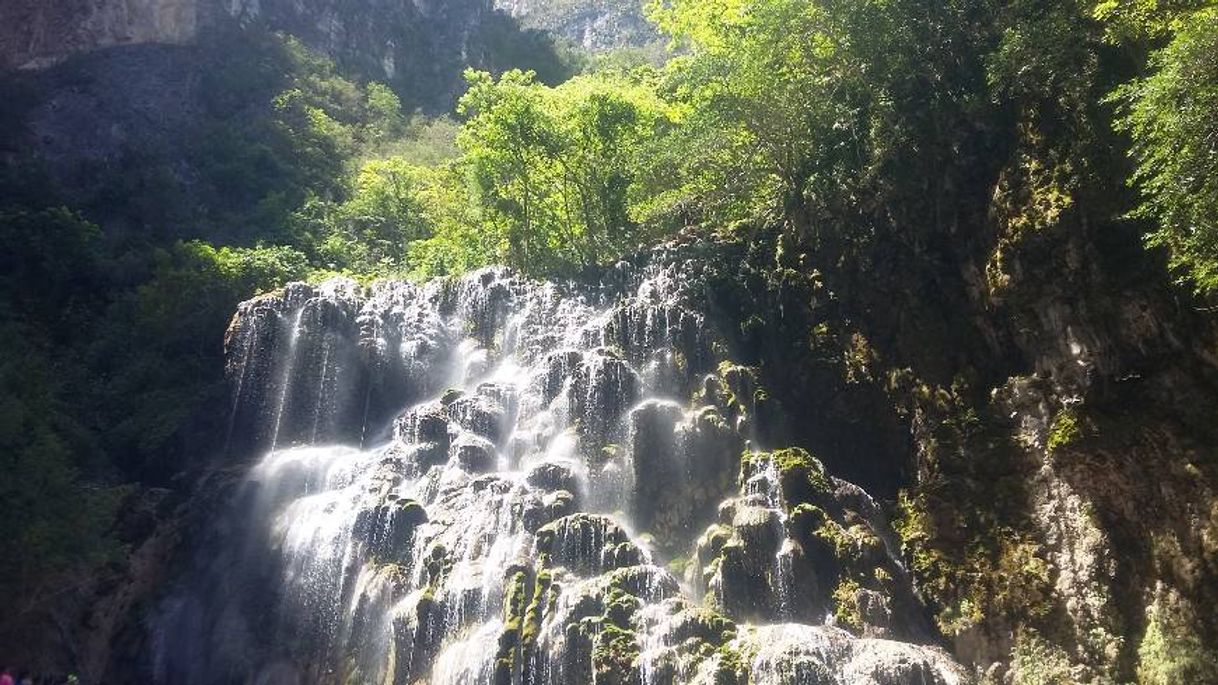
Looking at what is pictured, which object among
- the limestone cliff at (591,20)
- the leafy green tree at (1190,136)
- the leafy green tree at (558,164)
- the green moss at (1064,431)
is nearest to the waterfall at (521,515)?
the leafy green tree at (558,164)

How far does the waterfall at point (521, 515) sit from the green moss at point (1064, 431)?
3.53 metres

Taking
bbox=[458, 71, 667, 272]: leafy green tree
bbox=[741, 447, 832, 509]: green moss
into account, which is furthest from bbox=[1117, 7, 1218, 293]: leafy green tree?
bbox=[458, 71, 667, 272]: leafy green tree

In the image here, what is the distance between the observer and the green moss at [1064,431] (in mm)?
14109

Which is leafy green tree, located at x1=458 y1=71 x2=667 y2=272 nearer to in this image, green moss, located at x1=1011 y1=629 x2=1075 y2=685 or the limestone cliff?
green moss, located at x1=1011 y1=629 x2=1075 y2=685

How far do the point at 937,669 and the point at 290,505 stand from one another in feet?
49.4

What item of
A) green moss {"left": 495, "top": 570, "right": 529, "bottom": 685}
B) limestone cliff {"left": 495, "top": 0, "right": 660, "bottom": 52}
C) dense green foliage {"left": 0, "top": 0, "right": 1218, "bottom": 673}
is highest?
limestone cliff {"left": 495, "top": 0, "right": 660, "bottom": 52}

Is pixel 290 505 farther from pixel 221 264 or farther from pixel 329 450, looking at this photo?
pixel 221 264

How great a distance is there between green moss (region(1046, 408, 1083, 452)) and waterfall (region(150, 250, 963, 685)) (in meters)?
3.53

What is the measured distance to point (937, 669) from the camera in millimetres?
12430

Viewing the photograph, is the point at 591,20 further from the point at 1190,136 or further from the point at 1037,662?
the point at 1037,662

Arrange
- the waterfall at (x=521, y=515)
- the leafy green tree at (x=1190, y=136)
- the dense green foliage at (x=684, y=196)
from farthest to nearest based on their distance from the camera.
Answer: the dense green foliage at (x=684, y=196) < the waterfall at (x=521, y=515) < the leafy green tree at (x=1190, y=136)

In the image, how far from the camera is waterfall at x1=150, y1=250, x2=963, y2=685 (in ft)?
46.0

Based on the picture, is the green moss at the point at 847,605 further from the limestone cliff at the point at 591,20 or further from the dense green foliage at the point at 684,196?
the limestone cliff at the point at 591,20

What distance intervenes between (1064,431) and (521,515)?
403 inches
